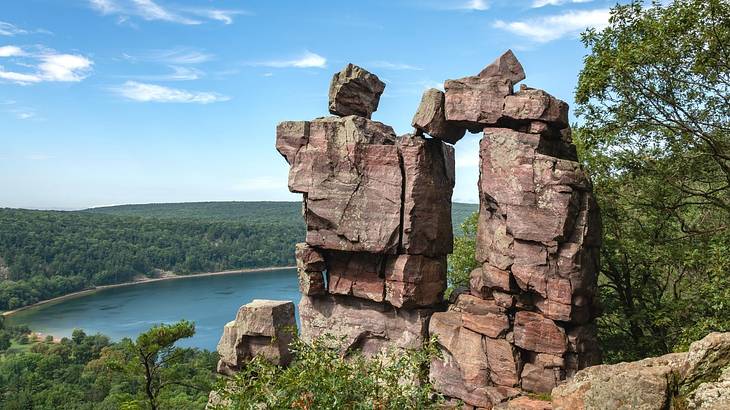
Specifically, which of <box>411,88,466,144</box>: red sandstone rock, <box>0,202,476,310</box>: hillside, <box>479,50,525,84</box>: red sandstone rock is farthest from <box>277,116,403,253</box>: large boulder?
<box>0,202,476,310</box>: hillside

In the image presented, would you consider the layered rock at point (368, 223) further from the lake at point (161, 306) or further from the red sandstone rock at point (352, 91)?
the lake at point (161, 306)

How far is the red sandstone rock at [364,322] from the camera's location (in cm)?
1848

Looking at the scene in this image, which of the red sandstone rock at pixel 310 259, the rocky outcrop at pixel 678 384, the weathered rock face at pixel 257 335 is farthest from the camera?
the red sandstone rock at pixel 310 259

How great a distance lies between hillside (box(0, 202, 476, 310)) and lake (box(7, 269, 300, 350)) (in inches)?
218

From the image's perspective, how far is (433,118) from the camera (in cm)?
1747

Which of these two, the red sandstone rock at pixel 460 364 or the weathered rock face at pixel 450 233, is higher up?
the weathered rock face at pixel 450 233

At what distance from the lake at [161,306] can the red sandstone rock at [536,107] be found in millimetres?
67986

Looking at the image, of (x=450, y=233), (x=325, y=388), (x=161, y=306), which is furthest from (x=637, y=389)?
(x=161, y=306)

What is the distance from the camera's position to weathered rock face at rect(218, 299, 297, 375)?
63.4 ft

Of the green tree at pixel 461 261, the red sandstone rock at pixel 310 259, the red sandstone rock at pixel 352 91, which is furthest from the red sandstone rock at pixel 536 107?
the green tree at pixel 461 261

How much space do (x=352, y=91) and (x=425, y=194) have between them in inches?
202

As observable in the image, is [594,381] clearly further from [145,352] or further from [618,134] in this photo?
[145,352]

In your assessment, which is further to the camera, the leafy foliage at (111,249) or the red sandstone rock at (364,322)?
the leafy foliage at (111,249)

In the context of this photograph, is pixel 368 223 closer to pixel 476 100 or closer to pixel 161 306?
pixel 476 100
